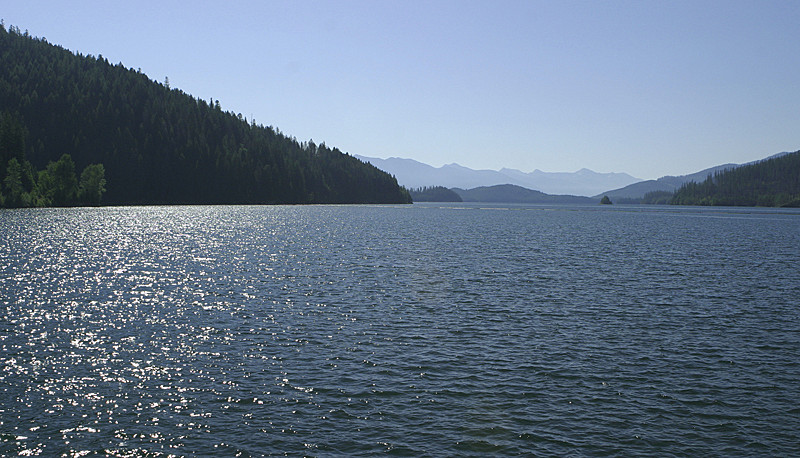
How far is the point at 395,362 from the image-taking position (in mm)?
28859

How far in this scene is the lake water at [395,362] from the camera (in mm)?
19938

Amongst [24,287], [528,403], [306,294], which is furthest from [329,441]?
[24,287]

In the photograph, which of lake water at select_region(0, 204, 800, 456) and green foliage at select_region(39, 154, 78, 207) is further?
green foliage at select_region(39, 154, 78, 207)

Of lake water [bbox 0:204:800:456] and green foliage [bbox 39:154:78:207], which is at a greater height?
green foliage [bbox 39:154:78:207]

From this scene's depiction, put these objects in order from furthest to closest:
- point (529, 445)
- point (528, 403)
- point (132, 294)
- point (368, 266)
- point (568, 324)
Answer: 1. point (368, 266)
2. point (132, 294)
3. point (568, 324)
4. point (528, 403)
5. point (529, 445)

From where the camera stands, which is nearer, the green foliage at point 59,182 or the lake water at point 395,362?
the lake water at point 395,362

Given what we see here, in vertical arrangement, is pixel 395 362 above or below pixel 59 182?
below

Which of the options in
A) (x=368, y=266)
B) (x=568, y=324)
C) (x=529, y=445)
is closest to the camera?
(x=529, y=445)

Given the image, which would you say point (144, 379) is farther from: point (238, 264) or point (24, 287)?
point (238, 264)

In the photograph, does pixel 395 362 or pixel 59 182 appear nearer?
pixel 395 362

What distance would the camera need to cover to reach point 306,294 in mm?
48656

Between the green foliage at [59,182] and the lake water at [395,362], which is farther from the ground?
the green foliage at [59,182]

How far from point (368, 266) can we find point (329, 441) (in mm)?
49801

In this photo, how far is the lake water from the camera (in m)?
19.9
